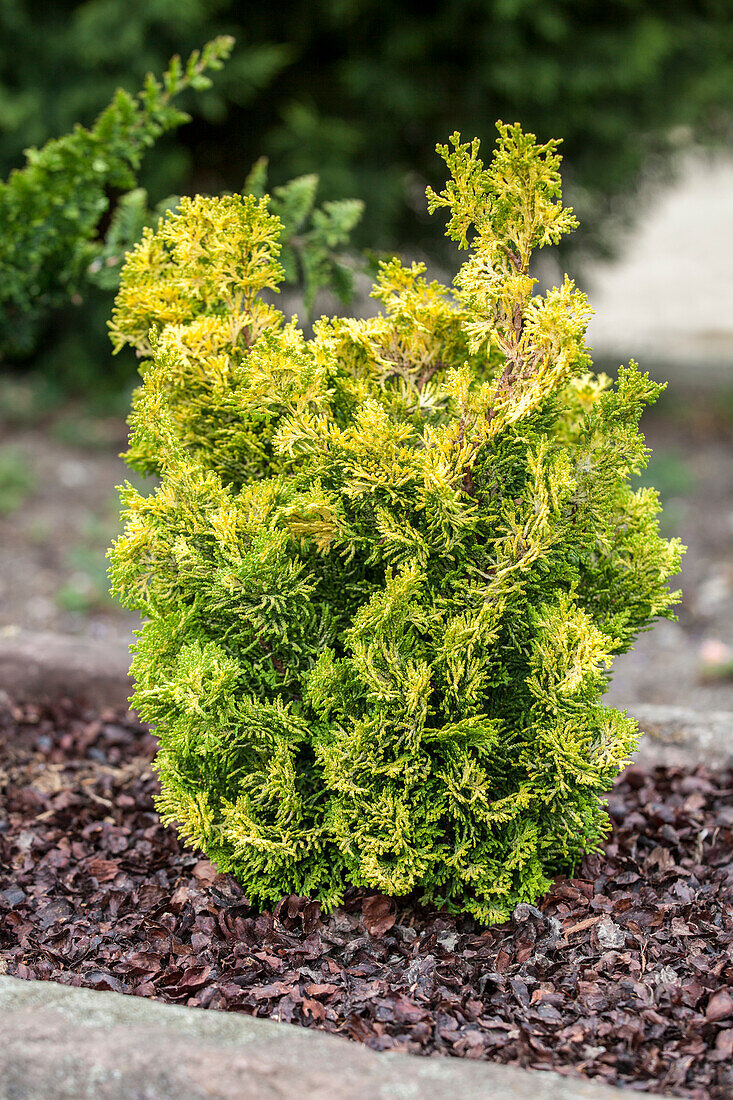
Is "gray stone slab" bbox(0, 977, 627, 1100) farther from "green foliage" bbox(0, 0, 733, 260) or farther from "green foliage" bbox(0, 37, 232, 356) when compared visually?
"green foliage" bbox(0, 0, 733, 260)

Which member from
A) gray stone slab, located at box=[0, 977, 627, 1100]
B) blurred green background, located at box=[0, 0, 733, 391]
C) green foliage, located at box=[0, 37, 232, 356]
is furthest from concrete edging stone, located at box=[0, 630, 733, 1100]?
blurred green background, located at box=[0, 0, 733, 391]

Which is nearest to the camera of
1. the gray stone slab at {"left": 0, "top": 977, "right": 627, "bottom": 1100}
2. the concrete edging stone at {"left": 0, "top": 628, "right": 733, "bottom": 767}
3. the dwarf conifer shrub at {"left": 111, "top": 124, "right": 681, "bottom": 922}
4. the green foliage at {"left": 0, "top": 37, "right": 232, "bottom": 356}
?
the gray stone slab at {"left": 0, "top": 977, "right": 627, "bottom": 1100}

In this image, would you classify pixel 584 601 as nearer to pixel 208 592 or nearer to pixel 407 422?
pixel 407 422

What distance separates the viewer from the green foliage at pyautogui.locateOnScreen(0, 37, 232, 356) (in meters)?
3.03

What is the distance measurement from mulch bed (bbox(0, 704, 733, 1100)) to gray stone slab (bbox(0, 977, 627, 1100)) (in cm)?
21

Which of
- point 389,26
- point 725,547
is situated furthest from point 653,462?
point 389,26

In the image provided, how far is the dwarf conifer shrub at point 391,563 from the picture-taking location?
6.21 ft

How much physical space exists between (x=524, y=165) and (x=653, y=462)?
5.44 metres

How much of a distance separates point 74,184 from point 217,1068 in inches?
104

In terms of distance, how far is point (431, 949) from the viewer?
2.07 metres

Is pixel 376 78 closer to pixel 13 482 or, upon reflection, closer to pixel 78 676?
pixel 13 482

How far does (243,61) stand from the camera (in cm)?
597

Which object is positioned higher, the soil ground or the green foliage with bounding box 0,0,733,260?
the green foliage with bounding box 0,0,733,260

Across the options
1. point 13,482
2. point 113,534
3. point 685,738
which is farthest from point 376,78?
point 685,738
